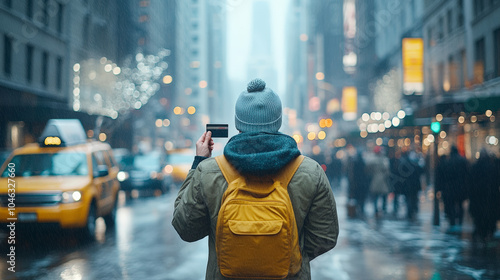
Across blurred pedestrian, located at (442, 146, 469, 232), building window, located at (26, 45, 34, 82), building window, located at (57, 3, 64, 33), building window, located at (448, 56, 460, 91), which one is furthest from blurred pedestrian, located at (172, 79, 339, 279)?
building window, located at (57, 3, 64, 33)

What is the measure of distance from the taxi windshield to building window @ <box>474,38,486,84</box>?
2102 centimetres

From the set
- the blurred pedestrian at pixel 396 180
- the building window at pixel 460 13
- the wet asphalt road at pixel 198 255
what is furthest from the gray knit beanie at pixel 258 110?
the building window at pixel 460 13

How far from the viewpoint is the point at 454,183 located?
13594mm

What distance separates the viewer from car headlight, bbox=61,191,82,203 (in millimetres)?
11219

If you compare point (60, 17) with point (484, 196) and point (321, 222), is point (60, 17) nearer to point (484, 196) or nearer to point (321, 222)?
point (484, 196)

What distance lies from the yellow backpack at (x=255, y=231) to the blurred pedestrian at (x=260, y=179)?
0.09 m

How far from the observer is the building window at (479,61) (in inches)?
1070

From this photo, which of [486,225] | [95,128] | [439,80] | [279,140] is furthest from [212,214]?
[439,80]

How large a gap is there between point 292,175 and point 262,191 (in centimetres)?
24

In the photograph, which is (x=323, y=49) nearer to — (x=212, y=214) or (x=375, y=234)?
(x=375, y=234)

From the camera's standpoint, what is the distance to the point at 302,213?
287 centimetres

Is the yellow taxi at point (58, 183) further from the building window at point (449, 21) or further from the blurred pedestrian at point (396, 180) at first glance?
the building window at point (449, 21)

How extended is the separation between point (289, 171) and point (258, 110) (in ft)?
1.23

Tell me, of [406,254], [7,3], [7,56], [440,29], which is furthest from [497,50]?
[7,56]
